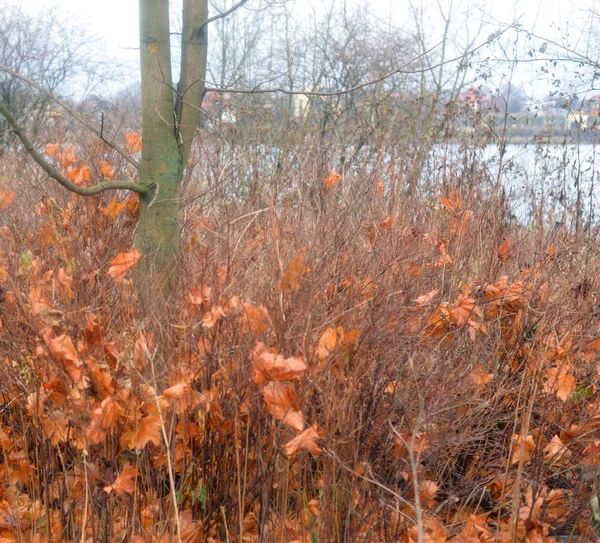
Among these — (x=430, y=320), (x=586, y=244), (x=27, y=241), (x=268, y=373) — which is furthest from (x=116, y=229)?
(x=586, y=244)

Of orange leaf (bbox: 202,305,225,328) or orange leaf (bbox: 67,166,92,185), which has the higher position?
orange leaf (bbox: 67,166,92,185)

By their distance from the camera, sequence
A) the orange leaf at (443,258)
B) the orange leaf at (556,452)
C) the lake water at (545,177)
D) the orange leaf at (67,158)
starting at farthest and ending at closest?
the lake water at (545,177) → the orange leaf at (67,158) → the orange leaf at (443,258) → the orange leaf at (556,452)

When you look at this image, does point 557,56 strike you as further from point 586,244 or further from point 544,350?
point 544,350

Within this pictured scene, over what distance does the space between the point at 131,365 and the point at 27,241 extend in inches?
73.2

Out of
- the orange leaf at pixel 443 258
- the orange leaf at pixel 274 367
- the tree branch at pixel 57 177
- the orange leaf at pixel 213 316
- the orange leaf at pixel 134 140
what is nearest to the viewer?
the orange leaf at pixel 274 367

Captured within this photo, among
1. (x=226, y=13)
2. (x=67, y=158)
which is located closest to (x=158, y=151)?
(x=226, y=13)

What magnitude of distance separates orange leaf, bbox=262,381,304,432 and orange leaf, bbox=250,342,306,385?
0.10 feet


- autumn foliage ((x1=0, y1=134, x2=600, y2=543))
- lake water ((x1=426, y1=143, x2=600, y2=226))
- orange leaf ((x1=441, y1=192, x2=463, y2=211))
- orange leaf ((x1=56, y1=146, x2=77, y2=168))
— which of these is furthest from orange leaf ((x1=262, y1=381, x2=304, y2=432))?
lake water ((x1=426, y1=143, x2=600, y2=226))

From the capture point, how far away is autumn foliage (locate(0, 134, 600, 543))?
233 cm

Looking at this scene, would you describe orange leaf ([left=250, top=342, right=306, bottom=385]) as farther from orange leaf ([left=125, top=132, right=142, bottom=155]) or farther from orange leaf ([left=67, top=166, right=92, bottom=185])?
orange leaf ([left=125, top=132, right=142, bottom=155])

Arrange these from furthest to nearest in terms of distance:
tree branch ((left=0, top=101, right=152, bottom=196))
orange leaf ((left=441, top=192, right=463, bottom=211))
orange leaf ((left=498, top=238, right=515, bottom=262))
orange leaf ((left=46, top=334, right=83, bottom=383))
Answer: orange leaf ((left=441, top=192, right=463, bottom=211)) → orange leaf ((left=498, top=238, right=515, bottom=262)) → tree branch ((left=0, top=101, right=152, bottom=196)) → orange leaf ((left=46, top=334, right=83, bottom=383))

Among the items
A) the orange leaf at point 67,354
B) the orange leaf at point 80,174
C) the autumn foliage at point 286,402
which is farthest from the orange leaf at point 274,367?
the orange leaf at point 80,174

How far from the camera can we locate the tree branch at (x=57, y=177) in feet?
9.82

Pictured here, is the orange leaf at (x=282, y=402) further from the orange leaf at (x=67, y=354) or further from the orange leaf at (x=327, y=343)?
the orange leaf at (x=67, y=354)
